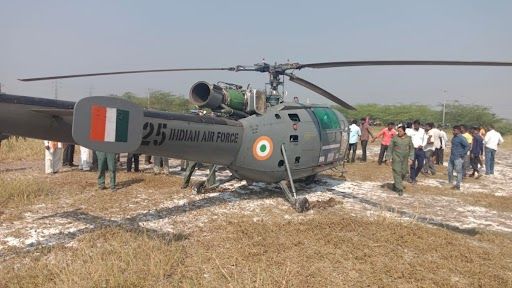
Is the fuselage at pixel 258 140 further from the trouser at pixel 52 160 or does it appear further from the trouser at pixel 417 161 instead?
the trouser at pixel 52 160

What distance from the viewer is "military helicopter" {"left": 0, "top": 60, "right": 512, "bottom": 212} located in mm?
4531

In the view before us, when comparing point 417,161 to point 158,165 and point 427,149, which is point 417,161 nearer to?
point 427,149

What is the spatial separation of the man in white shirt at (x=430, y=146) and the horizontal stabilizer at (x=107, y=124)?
37.3 feet

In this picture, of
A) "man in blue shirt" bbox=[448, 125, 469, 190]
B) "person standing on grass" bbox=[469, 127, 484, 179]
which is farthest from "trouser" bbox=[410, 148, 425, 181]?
"person standing on grass" bbox=[469, 127, 484, 179]

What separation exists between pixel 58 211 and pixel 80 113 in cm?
370

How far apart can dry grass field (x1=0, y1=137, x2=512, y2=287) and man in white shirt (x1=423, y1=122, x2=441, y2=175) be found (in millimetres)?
3599

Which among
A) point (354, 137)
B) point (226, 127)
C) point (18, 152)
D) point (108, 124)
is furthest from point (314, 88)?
point (18, 152)

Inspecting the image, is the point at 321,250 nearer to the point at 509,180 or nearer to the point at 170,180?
the point at 170,180

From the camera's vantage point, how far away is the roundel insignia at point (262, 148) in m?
7.71

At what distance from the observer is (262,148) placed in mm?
7781

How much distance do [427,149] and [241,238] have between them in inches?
395

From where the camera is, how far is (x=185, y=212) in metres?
7.41

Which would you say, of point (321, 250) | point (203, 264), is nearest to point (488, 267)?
point (321, 250)

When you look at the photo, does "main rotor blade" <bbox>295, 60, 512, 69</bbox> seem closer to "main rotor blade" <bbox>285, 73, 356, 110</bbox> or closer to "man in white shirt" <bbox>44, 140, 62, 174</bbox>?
"main rotor blade" <bbox>285, 73, 356, 110</bbox>
